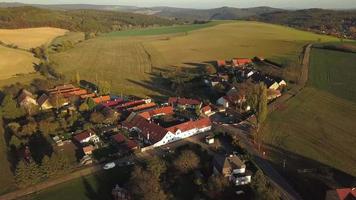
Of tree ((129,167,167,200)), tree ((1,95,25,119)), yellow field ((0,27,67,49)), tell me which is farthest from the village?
yellow field ((0,27,67,49))

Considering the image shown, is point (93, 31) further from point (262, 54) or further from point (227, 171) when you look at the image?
point (227, 171)

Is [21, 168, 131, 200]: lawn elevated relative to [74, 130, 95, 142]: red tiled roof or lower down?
lower down

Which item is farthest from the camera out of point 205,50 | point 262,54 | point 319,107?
point 205,50

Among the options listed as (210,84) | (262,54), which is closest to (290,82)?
(210,84)

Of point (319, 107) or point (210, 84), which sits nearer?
point (319, 107)

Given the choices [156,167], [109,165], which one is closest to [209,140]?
[156,167]

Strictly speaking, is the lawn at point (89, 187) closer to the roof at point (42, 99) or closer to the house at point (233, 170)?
the house at point (233, 170)

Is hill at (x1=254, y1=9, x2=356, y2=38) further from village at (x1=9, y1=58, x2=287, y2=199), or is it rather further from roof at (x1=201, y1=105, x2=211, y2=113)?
roof at (x1=201, y1=105, x2=211, y2=113)
